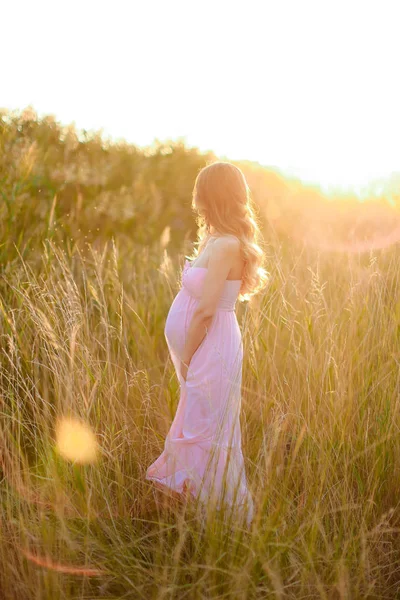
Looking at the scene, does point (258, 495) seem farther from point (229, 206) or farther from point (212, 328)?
point (229, 206)

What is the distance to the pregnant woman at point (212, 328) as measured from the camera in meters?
2.72

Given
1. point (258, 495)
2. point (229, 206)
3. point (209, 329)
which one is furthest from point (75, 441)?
point (229, 206)

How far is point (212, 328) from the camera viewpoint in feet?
9.27

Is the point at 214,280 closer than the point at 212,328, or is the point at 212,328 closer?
the point at 214,280

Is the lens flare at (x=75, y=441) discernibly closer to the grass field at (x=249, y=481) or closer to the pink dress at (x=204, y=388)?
the grass field at (x=249, y=481)

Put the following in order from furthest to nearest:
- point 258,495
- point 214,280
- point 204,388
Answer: point 204,388, point 214,280, point 258,495

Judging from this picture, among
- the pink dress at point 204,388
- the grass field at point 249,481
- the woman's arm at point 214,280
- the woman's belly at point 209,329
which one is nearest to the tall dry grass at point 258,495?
the grass field at point 249,481

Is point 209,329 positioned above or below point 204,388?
above

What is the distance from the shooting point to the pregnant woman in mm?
2723

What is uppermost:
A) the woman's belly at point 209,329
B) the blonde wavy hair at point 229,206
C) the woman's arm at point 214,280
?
the blonde wavy hair at point 229,206

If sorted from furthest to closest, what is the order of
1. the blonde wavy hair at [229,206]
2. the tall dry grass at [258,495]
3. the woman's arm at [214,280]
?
the blonde wavy hair at [229,206] < the woman's arm at [214,280] < the tall dry grass at [258,495]

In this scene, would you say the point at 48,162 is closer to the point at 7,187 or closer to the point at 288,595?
the point at 7,187

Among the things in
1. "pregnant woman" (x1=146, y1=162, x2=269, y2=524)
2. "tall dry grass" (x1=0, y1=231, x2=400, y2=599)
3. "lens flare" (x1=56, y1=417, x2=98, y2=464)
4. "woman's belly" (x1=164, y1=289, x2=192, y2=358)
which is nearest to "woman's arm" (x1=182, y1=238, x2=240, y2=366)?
"pregnant woman" (x1=146, y1=162, x2=269, y2=524)

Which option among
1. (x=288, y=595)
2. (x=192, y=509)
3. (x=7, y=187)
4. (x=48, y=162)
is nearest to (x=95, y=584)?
(x=192, y=509)
